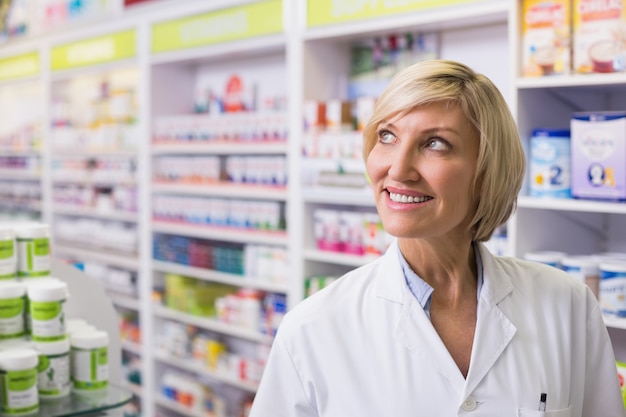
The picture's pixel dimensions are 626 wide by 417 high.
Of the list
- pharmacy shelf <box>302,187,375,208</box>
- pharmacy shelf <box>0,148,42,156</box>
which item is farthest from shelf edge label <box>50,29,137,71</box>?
pharmacy shelf <box>302,187,375,208</box>

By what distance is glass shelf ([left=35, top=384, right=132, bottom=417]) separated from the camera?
2416 mm

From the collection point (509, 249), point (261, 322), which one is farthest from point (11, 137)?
point (509, 249)

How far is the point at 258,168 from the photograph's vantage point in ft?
15.4

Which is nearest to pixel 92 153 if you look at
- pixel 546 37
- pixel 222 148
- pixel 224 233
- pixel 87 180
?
pixel 87 180

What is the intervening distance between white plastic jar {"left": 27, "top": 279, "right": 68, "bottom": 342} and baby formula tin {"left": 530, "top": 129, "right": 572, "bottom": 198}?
74.0 inches

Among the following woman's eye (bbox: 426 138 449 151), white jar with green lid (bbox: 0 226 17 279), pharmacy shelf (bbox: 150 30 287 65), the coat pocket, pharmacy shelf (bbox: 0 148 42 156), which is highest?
pharmacy shelf (bbox: 150 30 287 65)

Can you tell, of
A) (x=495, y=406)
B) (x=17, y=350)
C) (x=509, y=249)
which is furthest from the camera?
(x=509, y=249)

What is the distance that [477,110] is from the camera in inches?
66.1

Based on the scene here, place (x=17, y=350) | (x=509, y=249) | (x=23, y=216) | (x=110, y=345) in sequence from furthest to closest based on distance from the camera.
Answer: (x=23, y=216) < (x=509, y=249) < (x=110, y=345) < (x=17, y=350)

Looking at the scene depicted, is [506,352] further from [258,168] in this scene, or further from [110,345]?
[258,168]

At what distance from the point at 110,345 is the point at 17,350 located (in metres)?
0.51

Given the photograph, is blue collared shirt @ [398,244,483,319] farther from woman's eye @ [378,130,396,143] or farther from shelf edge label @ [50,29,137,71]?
shelf edge label @ [50,29,137,71]

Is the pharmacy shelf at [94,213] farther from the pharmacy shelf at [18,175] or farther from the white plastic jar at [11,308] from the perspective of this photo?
the white plastic jar at [11,308]

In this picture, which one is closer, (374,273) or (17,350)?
(374,273)
